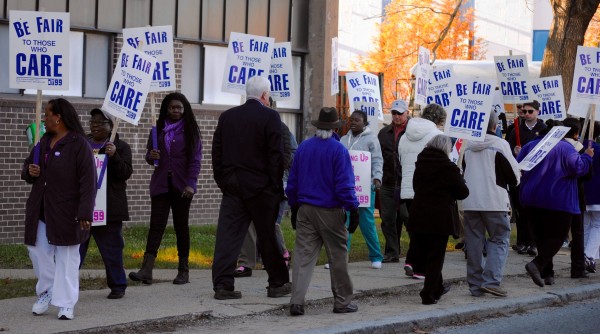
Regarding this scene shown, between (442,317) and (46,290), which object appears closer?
(46,290)

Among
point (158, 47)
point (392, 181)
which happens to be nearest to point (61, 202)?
point (158, 47)

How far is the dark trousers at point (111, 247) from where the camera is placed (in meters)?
10.0

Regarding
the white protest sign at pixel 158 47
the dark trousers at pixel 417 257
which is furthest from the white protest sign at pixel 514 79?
the white protest sign at pixel 158 47

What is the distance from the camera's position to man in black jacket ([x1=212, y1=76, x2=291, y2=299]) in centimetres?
1027

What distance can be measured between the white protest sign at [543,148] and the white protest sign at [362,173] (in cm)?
183

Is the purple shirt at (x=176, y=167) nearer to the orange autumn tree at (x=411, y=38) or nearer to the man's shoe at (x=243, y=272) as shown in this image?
the man's shoe at (x=243, y=272)

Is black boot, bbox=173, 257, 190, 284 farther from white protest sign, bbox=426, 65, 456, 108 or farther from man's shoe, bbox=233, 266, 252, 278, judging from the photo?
white protest sign, bbox=426, 65, 456, 108

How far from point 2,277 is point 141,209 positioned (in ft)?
21.0

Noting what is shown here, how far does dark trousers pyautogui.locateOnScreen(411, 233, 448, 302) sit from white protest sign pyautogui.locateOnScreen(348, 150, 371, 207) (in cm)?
209

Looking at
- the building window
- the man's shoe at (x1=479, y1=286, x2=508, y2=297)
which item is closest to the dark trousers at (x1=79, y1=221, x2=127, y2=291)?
the man's shoe at (x1=479, y1=286, x2=508, y2=297)

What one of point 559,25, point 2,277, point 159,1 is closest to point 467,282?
point 2,277

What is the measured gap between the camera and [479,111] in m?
11.4

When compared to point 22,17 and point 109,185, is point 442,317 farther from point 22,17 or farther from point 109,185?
point 22,17

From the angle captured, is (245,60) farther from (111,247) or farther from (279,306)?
(279,306)
